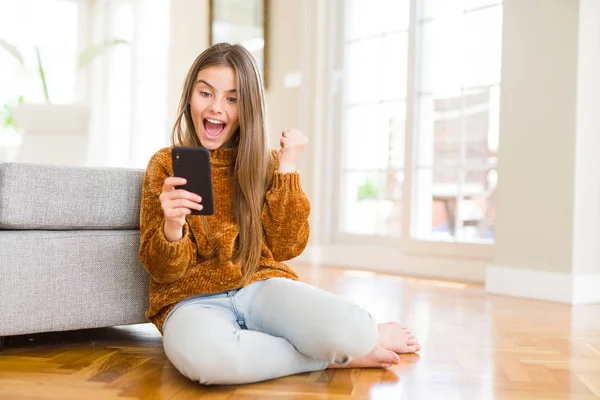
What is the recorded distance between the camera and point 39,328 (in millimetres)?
1664

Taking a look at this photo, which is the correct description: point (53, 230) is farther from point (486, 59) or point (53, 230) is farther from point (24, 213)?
point (486, 59)

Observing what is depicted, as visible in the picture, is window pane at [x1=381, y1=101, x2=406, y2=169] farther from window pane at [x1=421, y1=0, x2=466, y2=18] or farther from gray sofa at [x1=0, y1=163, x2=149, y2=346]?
gray sofa at [x1=0, y1=163, x2=149, y2=346]

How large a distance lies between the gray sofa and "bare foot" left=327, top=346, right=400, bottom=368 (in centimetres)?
57

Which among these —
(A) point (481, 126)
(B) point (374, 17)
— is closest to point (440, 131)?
(A) point (481, 126)

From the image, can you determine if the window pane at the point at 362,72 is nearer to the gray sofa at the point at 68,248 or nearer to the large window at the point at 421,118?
the large window at the point at 421,118

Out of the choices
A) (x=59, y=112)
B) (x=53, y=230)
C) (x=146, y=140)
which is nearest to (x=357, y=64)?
(x=59, y=112)

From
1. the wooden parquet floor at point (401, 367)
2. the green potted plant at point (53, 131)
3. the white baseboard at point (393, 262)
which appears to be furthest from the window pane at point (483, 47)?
the green potted plant at point (53, 131)

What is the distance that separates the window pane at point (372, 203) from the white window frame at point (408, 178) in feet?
0.15

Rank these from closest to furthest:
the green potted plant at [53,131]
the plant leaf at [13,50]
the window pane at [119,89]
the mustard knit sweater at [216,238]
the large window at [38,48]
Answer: the mustard knit sweater at [216,238]
the green potted plant at [53,131]
the plant leaf at [13,50]
the window pane at [119,89]
the large window at [38,48]

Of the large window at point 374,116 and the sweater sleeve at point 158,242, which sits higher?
the large window at point 374,116

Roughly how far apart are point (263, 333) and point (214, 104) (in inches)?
20.1

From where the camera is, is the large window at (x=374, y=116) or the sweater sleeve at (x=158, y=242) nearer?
the sweater sleeve at (x=158, y=242)

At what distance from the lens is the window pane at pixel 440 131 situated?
3941 mm

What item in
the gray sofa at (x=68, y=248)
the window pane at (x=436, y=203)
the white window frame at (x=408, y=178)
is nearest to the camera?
the gray sofa at (x=68, y=248)
